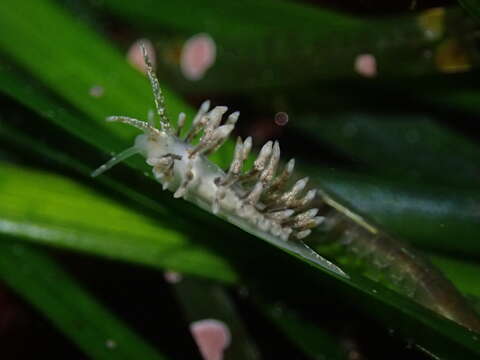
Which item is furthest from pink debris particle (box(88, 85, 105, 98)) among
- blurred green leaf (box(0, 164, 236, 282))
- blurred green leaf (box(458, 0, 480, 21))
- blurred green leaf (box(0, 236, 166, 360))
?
blurred green leaf (box(458, 0, 480, 21))

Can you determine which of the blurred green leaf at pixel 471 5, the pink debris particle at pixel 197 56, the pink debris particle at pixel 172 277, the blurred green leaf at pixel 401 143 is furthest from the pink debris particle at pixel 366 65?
the pink debris particle at pixel 172 277

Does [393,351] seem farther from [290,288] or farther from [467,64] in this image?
[467,64]

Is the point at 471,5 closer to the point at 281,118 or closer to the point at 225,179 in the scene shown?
the point at 225,179

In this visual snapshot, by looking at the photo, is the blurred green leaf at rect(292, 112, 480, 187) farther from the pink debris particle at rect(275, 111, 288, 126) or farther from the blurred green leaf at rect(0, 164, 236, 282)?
the blurred green leaf at rect(0, 164, 236, 282)

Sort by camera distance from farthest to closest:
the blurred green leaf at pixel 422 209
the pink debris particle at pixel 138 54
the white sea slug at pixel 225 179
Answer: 1. the pink debris particle at pixel 138 54
2. the blurred green leaf at pixel 422 209
3. the white sea slug at pixel 225 179

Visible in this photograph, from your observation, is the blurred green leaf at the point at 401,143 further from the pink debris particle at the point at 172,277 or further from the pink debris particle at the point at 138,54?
the pink debris particle at the point at 172,277

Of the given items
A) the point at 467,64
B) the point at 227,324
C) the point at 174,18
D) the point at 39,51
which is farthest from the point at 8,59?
the point at 467,64

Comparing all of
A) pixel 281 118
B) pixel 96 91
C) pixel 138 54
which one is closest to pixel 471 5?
pixel 96 91
